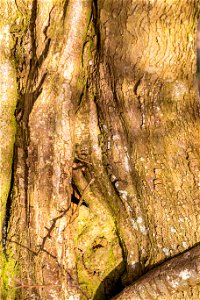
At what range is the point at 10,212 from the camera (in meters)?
2.45

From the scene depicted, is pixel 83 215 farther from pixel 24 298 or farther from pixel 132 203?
pixel 24 298

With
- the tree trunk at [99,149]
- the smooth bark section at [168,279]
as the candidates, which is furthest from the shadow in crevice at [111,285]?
the smooth bark section at [168,279]

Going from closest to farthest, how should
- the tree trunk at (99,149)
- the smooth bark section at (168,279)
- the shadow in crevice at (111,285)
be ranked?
the smooth bark section at (168,279), the tree trunk at (99,149), the shadow in crevice at (111,285)

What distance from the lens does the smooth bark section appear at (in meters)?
2.11

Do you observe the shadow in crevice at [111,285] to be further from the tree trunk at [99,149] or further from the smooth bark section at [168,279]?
the smooth bark section at [168,279]

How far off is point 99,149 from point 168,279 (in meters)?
0.77

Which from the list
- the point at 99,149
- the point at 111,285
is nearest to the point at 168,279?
the point at 111,285

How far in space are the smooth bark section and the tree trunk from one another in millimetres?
25

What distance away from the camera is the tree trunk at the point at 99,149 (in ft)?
7.51

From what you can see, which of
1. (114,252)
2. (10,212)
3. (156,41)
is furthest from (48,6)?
(114,252)

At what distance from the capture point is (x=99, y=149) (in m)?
2.49

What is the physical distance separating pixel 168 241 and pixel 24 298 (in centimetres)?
76

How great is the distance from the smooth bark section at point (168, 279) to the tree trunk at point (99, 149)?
2 cm

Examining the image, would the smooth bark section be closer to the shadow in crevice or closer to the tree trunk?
the tree trunk
